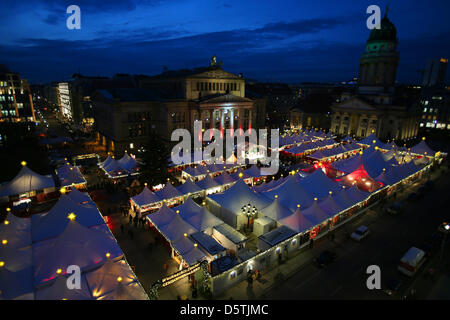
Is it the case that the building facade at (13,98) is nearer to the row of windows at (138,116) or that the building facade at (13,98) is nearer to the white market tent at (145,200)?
the row of windows at (138,116)

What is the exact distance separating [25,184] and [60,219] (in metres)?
9.65

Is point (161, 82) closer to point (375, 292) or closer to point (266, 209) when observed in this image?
point (266, 209)

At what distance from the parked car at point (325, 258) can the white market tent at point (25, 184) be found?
2382cm

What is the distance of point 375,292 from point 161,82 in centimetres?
4626

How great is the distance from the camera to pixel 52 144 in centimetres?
4609

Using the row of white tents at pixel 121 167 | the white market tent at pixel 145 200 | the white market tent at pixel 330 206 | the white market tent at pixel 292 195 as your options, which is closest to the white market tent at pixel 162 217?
the white market tent at pixel 145 200

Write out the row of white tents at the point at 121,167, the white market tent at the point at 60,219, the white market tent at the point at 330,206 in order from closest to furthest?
the white market tent at the point at 60,219 → the white market tent at the point at 330,206 → the row of white tents at the point at 121,167

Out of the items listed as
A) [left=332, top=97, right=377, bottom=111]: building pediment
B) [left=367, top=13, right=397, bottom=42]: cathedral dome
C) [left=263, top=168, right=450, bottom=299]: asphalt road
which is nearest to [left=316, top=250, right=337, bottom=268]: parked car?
[left=263, top=168, right=450, bottom=299]: asphalt road

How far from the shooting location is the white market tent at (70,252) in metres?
12.8

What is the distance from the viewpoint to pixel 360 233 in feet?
61.0

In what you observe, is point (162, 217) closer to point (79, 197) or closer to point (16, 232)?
point (79, 197)

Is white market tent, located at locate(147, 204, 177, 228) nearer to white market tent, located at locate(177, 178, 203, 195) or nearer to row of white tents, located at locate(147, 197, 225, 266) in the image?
row of white tents, located at locate(147, 197, 225, 266)
